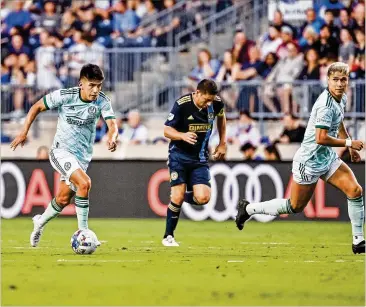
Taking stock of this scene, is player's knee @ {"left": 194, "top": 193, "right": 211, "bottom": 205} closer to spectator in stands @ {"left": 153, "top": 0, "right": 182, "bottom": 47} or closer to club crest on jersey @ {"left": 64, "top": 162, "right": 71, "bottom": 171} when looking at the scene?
club crest on jersey @ {"left": 64, "top": 162, "right": 71, "bottom": 171}

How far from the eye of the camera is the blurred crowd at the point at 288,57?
828 inches

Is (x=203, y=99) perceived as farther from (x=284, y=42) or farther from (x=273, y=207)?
(x=284, y=42)

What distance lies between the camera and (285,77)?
21.5 m

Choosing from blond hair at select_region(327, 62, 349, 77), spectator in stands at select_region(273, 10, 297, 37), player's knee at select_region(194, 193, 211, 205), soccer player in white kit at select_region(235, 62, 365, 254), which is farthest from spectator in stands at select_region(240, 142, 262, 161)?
blond hair at select_region(327, 62, 349, 77)

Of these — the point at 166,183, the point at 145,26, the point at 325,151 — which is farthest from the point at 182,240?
the point at 145,26

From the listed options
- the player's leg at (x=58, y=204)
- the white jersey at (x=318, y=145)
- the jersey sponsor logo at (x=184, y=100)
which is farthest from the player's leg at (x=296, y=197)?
the player's leg at (x=58, y=204)

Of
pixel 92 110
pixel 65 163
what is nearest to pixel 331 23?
pixel 92 110

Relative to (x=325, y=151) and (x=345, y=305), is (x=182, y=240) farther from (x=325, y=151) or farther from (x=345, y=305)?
(x=345, y=305)

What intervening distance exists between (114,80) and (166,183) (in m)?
Result: 4.53

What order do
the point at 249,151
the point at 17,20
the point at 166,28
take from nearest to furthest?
the point at 249,151 < the point at 166,28 < the point at 17,20

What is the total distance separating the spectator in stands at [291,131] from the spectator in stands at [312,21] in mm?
2383

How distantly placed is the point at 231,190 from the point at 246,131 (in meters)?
2.14

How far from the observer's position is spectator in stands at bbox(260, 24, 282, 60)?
22.0m

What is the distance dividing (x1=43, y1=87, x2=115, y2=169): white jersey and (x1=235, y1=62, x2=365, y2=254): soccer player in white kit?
2333 mm
